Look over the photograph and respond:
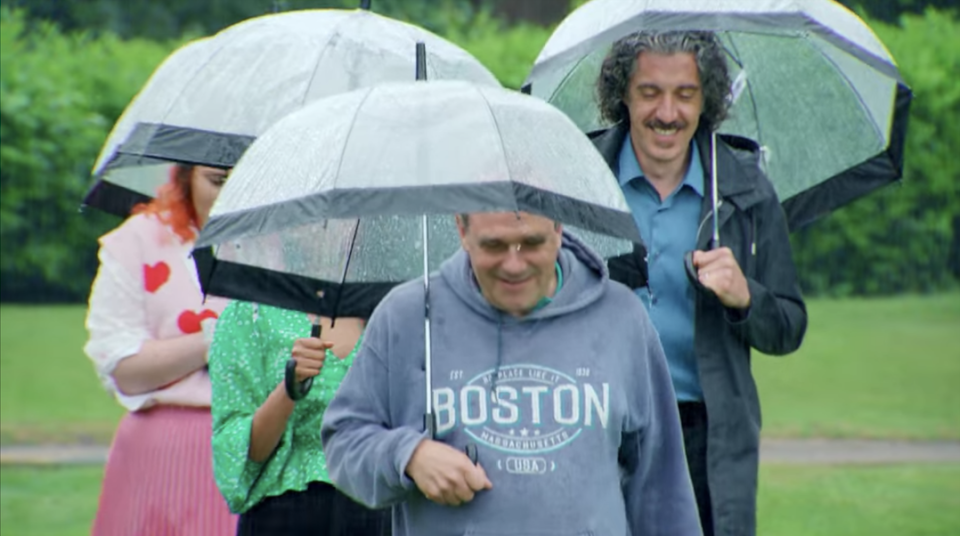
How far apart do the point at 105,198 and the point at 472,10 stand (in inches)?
948

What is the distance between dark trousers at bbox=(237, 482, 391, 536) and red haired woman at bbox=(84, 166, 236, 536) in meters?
0.57

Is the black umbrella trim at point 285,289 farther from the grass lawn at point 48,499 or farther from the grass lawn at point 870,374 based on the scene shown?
the grass lawn at point 870,374

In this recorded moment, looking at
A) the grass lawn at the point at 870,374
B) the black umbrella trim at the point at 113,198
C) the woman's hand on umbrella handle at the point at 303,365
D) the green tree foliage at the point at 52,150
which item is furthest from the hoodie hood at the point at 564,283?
the green tree foliage at the point at 52,150

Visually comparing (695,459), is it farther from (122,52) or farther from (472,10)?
(472,10)

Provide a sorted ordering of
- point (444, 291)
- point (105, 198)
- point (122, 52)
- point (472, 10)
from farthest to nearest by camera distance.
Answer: point (472, 10), point (122, 52), point (105, 198), point (444, 291)

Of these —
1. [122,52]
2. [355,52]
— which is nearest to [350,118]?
[355,52]

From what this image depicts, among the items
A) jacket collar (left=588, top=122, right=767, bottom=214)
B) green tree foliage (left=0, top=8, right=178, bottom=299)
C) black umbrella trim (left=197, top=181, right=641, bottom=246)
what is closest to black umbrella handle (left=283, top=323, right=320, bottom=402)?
black umbrella trim (left=197, top=181, right=641, bottom=246)

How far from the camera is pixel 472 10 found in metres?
29.5

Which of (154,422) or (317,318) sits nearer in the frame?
(317,318)

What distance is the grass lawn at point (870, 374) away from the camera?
41.2 feet

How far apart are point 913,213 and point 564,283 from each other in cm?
1606

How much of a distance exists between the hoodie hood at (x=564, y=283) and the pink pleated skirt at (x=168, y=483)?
1.45 m

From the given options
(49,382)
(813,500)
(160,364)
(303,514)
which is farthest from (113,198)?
(49,382)

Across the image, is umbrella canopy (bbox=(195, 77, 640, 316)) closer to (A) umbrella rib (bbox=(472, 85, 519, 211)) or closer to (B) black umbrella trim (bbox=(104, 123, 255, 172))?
(A) umbrella rib (bbox=(472, 85, 519, 211))
